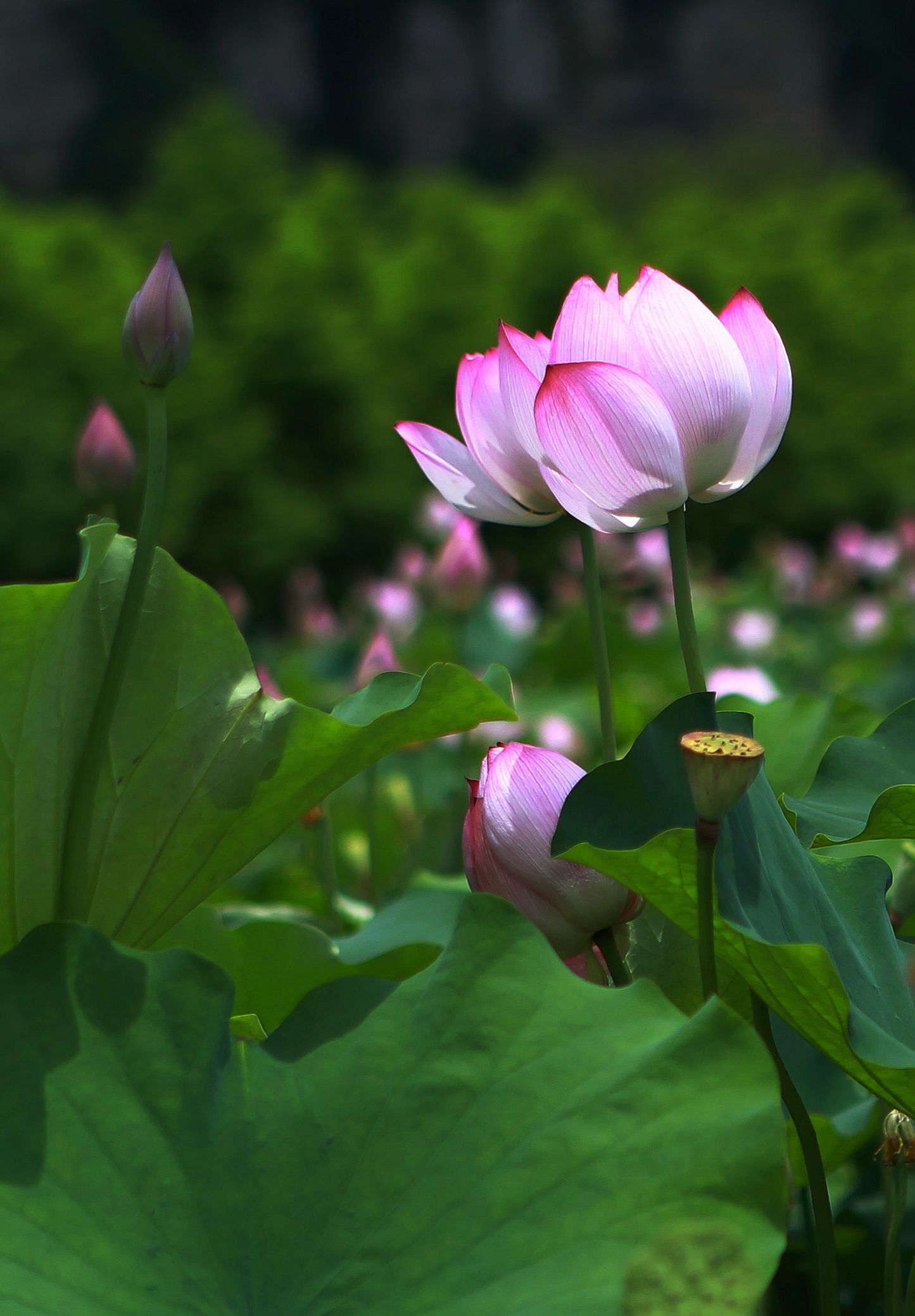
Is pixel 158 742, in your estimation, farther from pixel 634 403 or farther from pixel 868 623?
pixel 868 623

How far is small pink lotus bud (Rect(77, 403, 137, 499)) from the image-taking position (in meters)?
0.59

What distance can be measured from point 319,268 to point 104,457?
6.18 m

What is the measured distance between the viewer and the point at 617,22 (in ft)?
60.5

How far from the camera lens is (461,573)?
1.34 metres

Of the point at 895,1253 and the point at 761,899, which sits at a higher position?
the point at 761,899

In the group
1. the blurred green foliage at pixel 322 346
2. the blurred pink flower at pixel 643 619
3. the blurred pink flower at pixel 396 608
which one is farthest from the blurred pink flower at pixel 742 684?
the blurred green foliage at pixel 322 346

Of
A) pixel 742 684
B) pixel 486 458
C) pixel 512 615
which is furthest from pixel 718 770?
pixel 512 615

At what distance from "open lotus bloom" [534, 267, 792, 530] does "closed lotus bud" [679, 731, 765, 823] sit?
97 millimetres

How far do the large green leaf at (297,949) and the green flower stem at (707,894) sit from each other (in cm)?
13

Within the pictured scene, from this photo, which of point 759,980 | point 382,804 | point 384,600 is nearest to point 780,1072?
point 759,980

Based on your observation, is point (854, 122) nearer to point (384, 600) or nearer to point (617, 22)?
point (617, 22)

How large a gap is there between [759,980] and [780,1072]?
0.03 metres

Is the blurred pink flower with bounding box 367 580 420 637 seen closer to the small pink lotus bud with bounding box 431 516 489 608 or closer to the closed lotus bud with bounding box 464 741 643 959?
the small pink lotus bud with bounding box 431 516 489 608

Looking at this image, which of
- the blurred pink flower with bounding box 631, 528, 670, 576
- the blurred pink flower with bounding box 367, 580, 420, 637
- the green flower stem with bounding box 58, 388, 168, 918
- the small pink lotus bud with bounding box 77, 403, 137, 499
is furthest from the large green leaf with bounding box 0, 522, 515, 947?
the blurred pink flower with bounding box 631, 528, 670, 576
